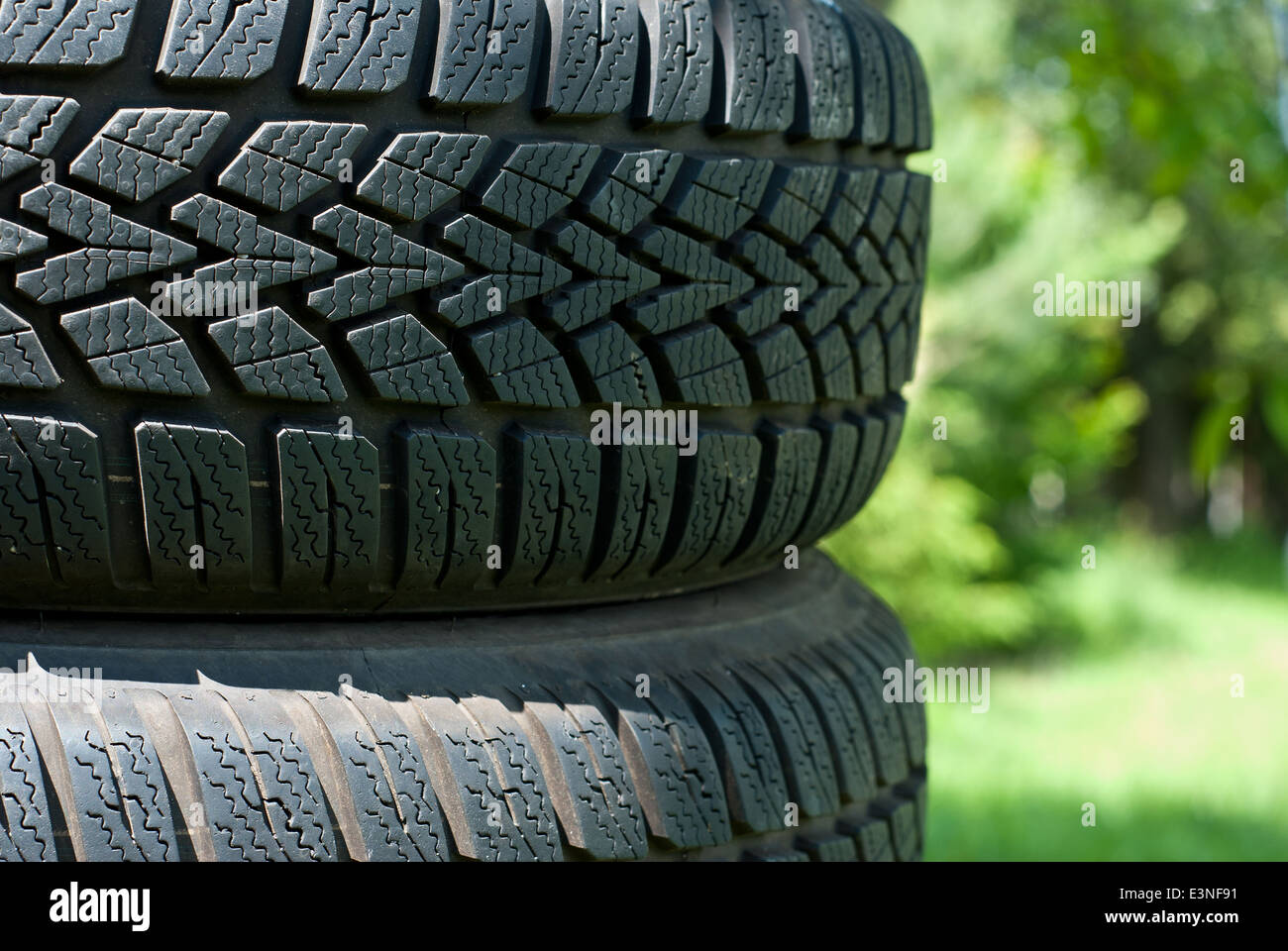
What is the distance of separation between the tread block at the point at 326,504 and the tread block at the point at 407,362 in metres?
0.04

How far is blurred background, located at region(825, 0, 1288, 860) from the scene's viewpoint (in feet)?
10.2

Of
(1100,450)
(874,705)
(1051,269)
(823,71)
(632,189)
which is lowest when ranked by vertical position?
(1100,450)

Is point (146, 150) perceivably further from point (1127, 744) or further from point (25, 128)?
point (1127, 744)

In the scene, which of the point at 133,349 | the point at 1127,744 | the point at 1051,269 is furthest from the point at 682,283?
the point at 1051,269

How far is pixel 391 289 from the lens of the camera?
0.85 m

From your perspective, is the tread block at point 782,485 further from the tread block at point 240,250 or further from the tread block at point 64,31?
the tread block at point 64,31

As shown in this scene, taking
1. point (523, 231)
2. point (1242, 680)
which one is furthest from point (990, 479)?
point (523, 231)

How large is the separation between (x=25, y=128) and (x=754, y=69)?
0.51 metres

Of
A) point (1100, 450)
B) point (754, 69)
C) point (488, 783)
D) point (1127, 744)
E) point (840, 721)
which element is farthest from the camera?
point (1100, 450)

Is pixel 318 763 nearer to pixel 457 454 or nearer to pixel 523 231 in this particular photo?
pixel 457 454

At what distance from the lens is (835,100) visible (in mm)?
1067

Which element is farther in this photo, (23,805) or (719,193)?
(719,193)

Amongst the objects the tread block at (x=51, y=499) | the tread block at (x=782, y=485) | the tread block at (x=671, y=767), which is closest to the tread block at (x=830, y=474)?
the tread block at (x=782, y=485)

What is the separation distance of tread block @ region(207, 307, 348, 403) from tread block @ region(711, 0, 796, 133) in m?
0.35
